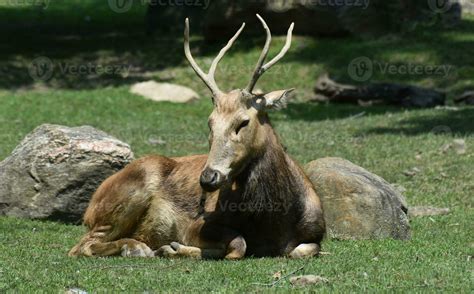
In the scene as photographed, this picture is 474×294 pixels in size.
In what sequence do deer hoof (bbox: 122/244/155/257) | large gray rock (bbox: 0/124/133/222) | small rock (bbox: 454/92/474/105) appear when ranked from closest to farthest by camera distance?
deer hoof (bbox: 122/244/155/257) → large gray rock (bbox: 0/124/133/222) → small rock (bbox: 454/92/474/105)

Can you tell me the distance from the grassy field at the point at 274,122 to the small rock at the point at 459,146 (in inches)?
4.7

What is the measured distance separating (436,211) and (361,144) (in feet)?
16.9

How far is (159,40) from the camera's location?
33219 mm

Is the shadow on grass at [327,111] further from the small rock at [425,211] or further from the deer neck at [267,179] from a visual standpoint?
the deer neck at [267,179]

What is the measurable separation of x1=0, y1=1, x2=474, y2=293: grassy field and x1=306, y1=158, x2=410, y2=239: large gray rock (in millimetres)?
344

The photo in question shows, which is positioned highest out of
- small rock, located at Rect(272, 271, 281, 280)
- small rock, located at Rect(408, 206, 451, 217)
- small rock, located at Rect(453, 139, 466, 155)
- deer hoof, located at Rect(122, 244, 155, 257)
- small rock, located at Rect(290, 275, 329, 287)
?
small rock, located at Rect(290, 275, 329, 287)

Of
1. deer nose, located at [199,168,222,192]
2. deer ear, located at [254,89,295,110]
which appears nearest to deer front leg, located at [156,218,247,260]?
deer nose, located at [199,168,222,192]

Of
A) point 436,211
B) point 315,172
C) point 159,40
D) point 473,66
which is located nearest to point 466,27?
point 473,66

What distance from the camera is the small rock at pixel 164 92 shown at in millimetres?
24281

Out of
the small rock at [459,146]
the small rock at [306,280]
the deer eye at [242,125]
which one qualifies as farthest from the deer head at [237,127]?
the small rock at [459,146]

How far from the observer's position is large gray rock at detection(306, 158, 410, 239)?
10758 mm

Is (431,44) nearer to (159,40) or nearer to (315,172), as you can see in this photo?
(159,40)

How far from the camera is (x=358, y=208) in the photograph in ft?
35.5

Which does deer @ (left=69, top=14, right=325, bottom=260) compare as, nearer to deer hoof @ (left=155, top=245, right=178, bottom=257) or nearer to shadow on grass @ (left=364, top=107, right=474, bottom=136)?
deer hoof @ (left=155, top=245, right=178, bottom=257)
